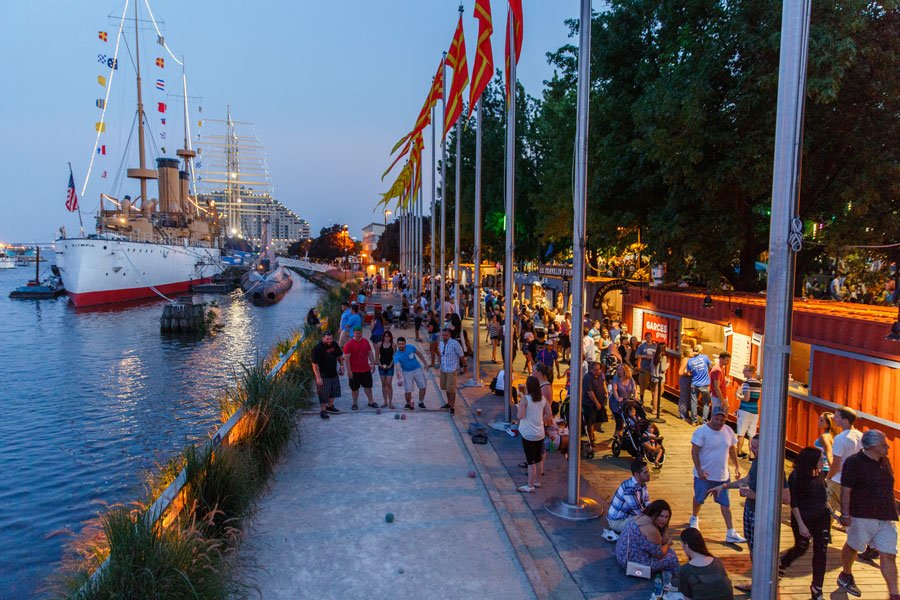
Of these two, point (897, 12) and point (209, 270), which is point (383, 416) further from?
point (209, 270)

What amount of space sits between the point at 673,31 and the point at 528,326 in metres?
9.14

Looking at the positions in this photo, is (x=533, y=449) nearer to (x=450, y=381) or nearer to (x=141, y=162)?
(x=450, y=381)

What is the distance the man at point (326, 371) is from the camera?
1177 centimetres

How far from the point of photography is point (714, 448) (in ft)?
21.7

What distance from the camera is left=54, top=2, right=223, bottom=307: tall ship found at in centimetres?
5356

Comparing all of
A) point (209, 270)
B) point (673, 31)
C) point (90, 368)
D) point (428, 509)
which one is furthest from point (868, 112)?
point (209, 270)

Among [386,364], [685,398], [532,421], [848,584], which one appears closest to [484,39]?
[386,364]

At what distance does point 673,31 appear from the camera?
1470 cm

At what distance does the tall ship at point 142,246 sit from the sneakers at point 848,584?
59.5m

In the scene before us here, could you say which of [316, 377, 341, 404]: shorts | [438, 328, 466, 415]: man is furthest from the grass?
[438, 328, 466, 415]: man

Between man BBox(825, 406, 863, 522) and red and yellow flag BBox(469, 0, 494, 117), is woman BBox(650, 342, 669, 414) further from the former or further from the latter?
red and yellow flag BBox(469, 0, 494, 117)

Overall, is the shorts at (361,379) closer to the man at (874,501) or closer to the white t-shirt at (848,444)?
the white t-shirt at (848,444)

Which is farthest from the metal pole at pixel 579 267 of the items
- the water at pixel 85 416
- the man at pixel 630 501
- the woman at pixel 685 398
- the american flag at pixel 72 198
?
the american flag at pixel 72 198

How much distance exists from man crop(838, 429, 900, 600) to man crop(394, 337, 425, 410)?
26.3ft
